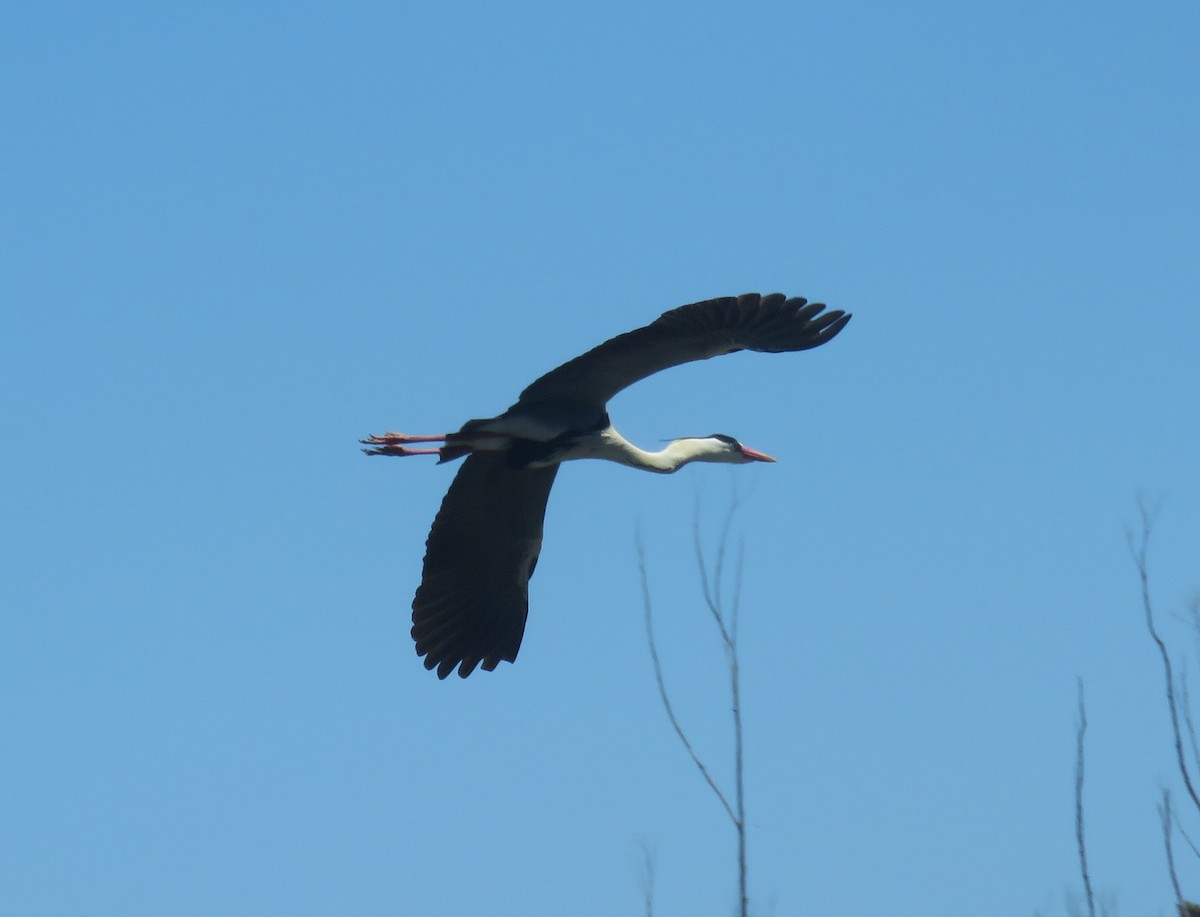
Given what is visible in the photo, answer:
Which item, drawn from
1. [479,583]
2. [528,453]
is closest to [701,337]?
[528,453]

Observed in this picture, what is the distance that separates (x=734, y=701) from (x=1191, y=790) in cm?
280

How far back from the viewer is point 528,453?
12078mm

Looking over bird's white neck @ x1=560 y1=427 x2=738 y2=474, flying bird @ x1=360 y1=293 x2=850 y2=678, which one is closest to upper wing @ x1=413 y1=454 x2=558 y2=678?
flying bird @ x1=360 y1=293 x2=850 y2=678

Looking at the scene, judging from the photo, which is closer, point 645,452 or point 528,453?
point 528,453

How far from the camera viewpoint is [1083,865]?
1068 cm

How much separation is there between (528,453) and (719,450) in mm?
2184

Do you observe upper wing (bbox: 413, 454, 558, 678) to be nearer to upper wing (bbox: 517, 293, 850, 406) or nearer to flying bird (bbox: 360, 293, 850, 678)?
flying bird (bbox: 360, 293, 850, 678)

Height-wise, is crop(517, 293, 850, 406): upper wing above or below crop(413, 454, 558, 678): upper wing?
above

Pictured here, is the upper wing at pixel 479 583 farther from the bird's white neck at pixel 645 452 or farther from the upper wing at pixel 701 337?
the upper wing at pixel 701 337

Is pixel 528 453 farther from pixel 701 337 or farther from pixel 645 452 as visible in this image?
pixel 701 337

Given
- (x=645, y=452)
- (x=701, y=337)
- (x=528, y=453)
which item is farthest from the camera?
(x=645, y=452)

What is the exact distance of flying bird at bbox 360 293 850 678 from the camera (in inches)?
442

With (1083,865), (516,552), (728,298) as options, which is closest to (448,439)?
(516,552)

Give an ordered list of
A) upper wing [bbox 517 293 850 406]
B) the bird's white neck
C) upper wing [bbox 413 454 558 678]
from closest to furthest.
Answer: upper wing [bbox 517 293 850 406] < the bird's white neck < upper wing [bbox 413 454 558 678]
